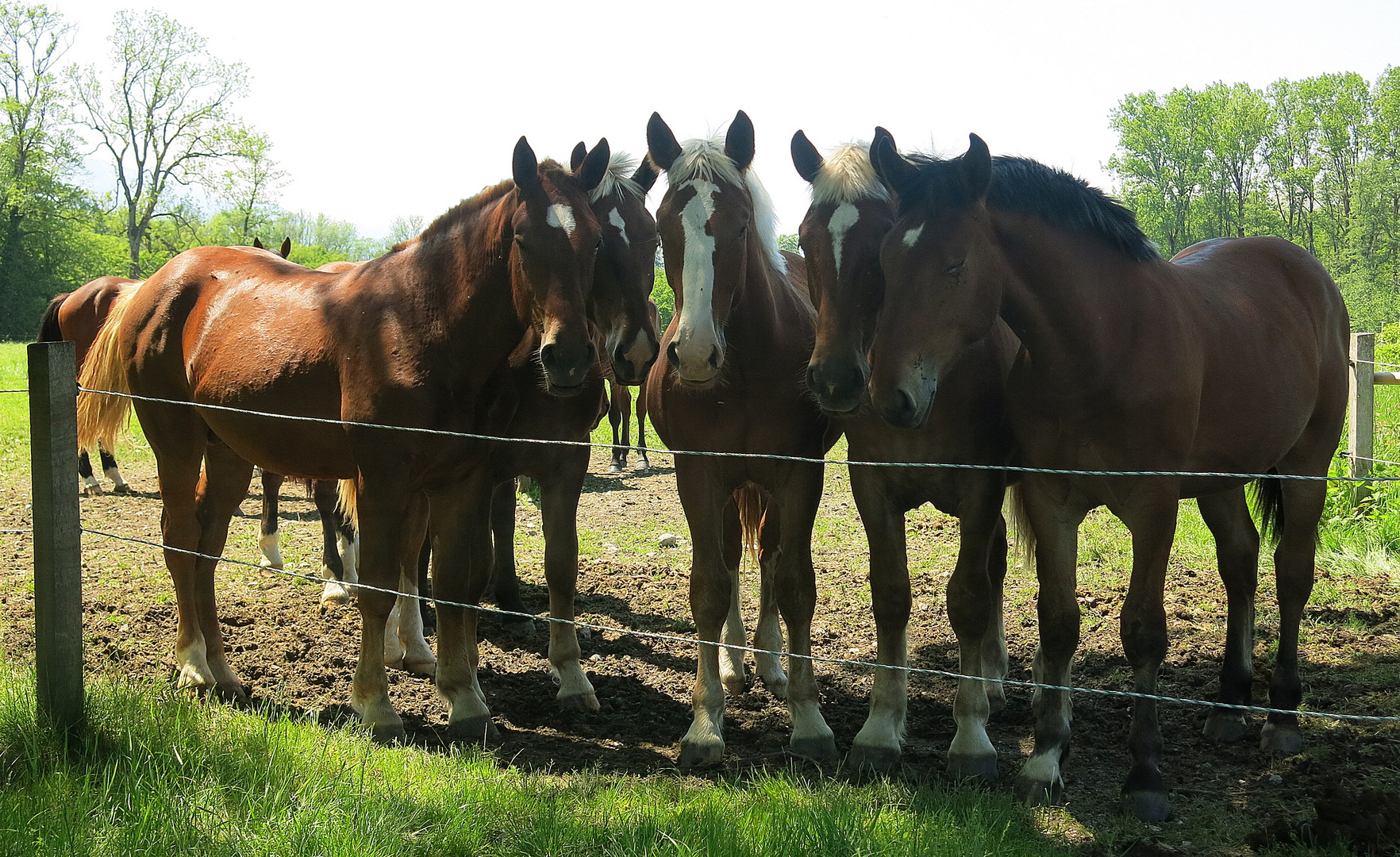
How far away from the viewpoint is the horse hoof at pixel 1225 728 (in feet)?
14.3

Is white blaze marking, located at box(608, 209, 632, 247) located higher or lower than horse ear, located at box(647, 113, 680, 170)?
lower

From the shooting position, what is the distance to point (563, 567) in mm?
5059

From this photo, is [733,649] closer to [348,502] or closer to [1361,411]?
[348,502]

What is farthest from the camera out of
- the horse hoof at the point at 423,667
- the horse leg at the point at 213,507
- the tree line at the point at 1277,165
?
the tree line at the point at 1277,165

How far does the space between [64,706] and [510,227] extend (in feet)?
8.22

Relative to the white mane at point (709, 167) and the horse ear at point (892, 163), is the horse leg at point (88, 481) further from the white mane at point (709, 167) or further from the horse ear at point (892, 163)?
the horse ear at point (892, 163)

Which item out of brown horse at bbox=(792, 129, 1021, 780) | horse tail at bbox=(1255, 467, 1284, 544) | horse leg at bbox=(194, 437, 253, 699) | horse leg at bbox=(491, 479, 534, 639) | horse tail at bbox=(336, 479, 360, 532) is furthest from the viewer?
horse leg at bbox=(491, 479, 534, 639)

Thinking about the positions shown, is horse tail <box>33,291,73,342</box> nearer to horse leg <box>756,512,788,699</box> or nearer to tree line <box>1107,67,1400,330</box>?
horse leg <box>756,512,788,699</box>

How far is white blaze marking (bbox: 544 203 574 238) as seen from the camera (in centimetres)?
407

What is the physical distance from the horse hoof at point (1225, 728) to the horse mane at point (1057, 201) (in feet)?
7.12

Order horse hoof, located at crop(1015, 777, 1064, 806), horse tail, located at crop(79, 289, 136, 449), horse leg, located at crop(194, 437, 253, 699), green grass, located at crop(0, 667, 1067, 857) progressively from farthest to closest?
horse tail, located at crop(79, 289, 136, 449), horse leg, located at crop(194, 437, 253, 699), horse hoof, located at crop(1015, 777, 1064, 806), green grass, located at crop(0, 667, 1067, 857)

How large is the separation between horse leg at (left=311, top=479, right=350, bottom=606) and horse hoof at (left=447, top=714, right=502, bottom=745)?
2.33 meters

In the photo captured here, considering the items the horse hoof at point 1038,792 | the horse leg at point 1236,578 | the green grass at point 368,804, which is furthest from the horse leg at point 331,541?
the horse leg at point 1236,578

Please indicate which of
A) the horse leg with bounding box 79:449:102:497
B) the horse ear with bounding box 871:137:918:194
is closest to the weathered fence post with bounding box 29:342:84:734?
the horse ear with bounding box 871:137:918:194
